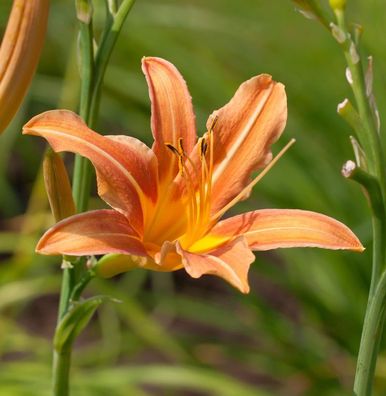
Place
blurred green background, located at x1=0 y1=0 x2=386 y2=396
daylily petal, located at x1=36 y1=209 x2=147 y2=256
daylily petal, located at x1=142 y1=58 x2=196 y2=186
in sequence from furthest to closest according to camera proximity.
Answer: blurred green background, located at x1=0 y1=0 x2=386 y2=396, daylily petal, located at x1=142 y1=58 x2=196 y2=186, daylily petal, located at x1=36 y1=209 x2=147 y2=256

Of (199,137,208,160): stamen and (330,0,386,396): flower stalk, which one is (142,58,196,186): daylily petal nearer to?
(199,137,208,160): stamen

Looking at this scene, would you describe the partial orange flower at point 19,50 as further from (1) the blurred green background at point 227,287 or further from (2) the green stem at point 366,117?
(1) the blurred green background at point 227,287

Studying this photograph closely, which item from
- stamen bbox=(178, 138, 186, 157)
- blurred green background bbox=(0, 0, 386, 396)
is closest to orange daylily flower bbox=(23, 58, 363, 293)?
stamen bbox=(178, 138, 186, 157)

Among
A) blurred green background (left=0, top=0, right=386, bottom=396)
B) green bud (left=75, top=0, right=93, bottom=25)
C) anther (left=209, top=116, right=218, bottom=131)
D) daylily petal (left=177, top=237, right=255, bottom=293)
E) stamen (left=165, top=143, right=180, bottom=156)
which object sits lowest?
blurred green background (left=0, top=0, right=386, bottom=396)

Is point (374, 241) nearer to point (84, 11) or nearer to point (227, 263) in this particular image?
point (227, 263)

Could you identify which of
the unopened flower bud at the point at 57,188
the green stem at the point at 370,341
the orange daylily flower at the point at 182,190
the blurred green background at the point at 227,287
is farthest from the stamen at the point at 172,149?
the blurred green background at the point at 227,287

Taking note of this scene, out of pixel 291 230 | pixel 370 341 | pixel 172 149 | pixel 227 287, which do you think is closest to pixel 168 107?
pixel 172 149
